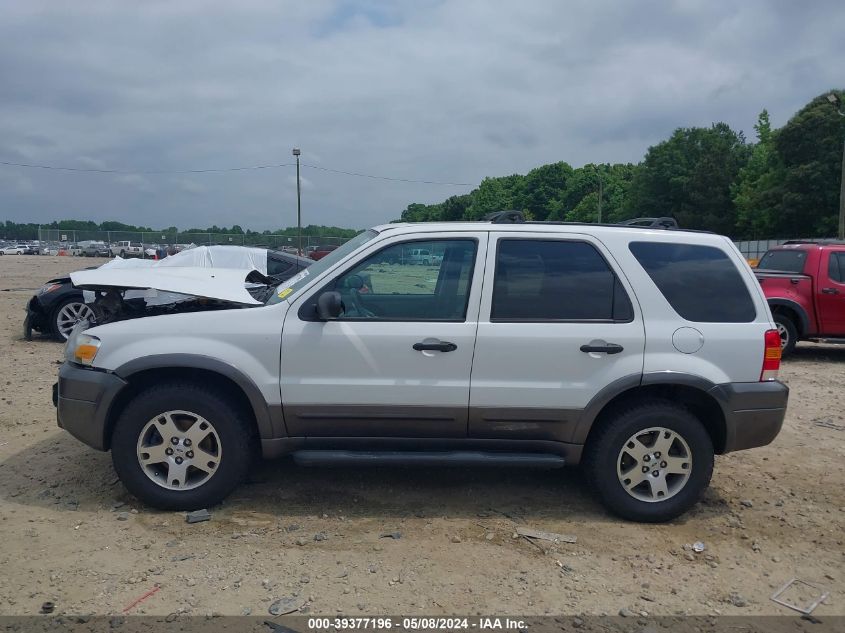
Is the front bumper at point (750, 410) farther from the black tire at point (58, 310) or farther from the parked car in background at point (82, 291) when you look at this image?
→ the black tire at point (58, 310)

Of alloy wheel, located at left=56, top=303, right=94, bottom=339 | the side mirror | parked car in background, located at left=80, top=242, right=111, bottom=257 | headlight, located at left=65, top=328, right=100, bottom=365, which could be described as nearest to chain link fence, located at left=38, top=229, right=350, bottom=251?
parked car in background, located at left=80, top=242, right=111, bottom=257

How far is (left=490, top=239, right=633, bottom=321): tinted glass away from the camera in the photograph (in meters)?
4.28

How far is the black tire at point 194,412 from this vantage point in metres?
4.18

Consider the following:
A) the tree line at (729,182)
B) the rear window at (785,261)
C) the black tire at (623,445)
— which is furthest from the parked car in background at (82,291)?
the tree line at (729,182)

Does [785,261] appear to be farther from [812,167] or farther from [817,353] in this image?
[812,167]

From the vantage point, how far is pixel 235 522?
4.21 metres

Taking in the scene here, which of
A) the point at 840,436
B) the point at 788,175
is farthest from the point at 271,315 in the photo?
the point at 788,175

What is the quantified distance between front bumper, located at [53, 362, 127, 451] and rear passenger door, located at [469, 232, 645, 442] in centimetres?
225

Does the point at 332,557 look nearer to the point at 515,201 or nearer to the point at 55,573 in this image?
the point at 55,573

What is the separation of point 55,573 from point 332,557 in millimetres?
1455

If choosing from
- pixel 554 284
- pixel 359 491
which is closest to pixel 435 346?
pixel 554 284

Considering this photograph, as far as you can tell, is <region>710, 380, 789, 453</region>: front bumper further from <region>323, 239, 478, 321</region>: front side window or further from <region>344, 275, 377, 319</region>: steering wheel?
<region>344, 275, 377, 319</region>: steering wheel

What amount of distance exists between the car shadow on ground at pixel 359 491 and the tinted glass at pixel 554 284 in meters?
1.31

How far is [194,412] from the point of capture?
4.18 meters
